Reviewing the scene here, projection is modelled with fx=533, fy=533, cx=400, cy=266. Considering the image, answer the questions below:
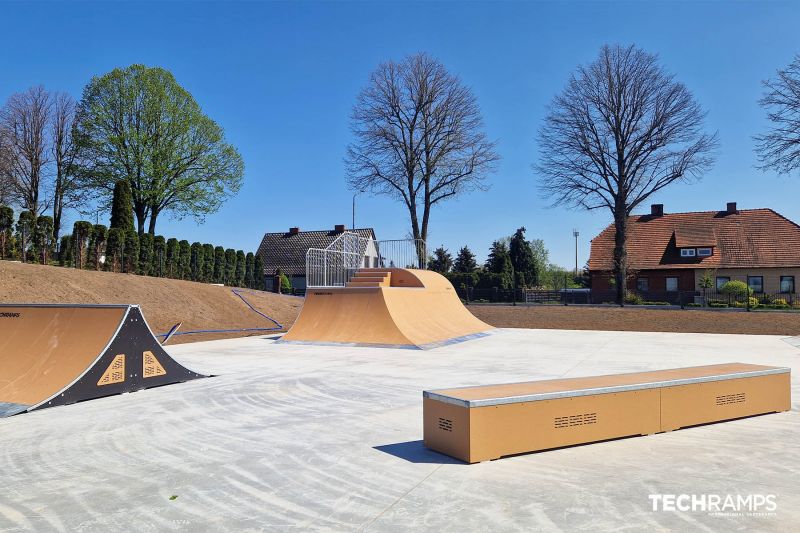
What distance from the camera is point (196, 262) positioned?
26234 mm

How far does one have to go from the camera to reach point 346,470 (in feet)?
13.2

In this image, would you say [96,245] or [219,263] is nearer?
[96,245]

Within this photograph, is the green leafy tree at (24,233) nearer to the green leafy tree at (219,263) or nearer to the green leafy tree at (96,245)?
the green leafy tree at (96,245)

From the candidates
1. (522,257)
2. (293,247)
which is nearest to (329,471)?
(522,257)

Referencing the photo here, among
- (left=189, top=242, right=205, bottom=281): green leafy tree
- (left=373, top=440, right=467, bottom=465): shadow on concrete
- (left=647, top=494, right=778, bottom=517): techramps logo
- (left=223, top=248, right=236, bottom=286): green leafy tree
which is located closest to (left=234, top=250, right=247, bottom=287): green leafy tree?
(left=223, top=248, right=236, bottom=286): green leafy tree

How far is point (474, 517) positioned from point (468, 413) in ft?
3.67

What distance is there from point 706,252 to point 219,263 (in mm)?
33899

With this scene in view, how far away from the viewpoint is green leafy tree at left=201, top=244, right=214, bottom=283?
27.1m

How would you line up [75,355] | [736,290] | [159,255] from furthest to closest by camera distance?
1. [736,290]
2. [159,255]
3. [75,355]

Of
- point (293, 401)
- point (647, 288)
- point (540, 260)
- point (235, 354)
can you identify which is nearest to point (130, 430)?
point (293, 401)

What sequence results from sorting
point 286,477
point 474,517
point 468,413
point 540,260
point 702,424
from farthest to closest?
point 540,260 → point 702,424 → point 468,413 → point 286,477 → point 474,517

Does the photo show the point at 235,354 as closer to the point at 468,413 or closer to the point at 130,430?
the point at 130,430

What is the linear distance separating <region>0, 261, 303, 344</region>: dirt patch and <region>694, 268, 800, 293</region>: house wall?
30.5m

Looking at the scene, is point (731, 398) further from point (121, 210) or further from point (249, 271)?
point (121, 210)
